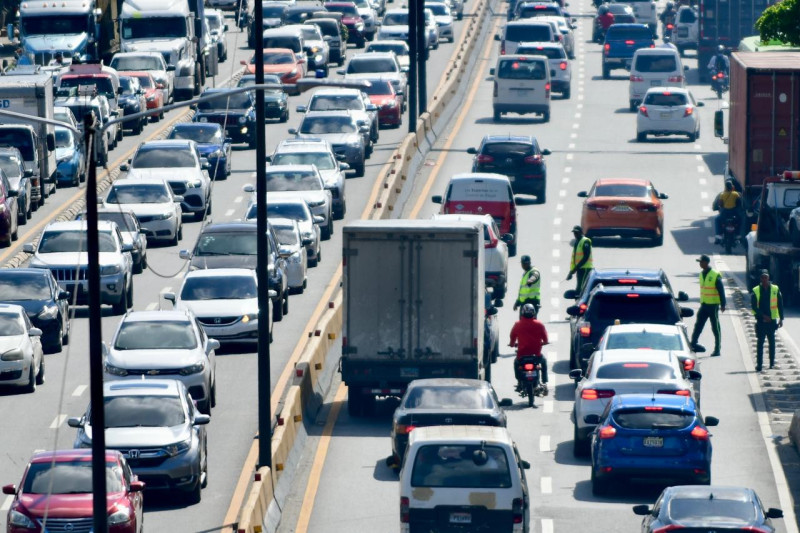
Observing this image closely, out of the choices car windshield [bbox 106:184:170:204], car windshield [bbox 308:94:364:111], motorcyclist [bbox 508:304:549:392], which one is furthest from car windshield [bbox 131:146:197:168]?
motorcyclist [bbox 508:304:549:392]

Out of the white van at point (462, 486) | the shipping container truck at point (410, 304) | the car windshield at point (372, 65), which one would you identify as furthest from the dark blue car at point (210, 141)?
the white van at point (462, 486)

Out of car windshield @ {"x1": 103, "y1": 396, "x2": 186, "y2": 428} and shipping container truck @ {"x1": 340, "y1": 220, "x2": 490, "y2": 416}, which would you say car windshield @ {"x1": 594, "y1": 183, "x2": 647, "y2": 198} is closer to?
shipping container truck @ {"x1": 340, "y1": 220, "x2": 490, "y2": 416}

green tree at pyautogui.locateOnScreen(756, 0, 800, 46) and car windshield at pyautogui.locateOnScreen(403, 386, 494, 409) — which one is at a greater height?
green tree at pyautogui.locateOnScreen(756, 0, 800, 46)

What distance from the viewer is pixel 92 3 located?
66.7 meters

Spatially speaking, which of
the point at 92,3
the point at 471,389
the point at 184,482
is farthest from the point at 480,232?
the point at 92,3

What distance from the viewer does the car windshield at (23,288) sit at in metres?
33.5

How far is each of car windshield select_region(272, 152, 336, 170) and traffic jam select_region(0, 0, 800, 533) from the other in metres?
0.07

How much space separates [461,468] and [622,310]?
1023cm

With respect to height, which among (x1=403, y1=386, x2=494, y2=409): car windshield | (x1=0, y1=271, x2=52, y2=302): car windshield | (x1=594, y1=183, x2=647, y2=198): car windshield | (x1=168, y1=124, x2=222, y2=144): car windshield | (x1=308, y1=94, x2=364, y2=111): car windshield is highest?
(x1=308, y1=94, x2=364, y2=111): car windshield

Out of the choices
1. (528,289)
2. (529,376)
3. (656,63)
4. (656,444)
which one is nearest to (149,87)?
(656,63)

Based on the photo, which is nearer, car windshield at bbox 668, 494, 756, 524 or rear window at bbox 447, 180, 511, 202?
car windshield at bbox 668, 494, 756, 524

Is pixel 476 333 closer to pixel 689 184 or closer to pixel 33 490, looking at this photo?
pixel 33 490

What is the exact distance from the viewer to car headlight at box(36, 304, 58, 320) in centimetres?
3309

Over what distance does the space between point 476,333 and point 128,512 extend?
28.8 ft
